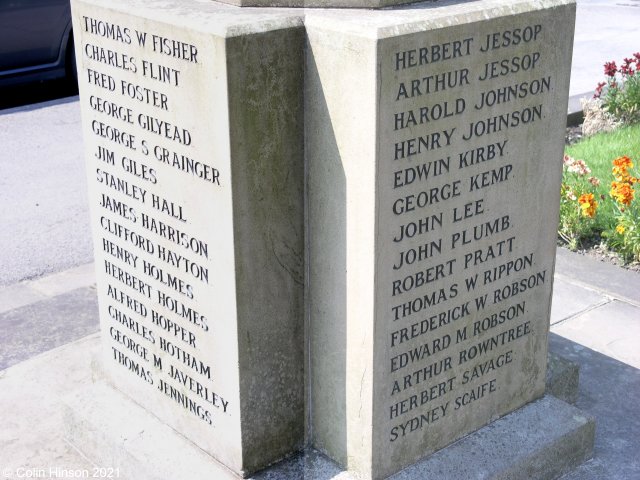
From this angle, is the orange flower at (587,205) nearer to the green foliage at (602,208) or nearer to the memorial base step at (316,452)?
the green foliage at (602,208)

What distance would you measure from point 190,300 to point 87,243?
298cm

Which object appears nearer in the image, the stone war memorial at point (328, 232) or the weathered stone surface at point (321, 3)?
the stone war memorial at point (328, 232)

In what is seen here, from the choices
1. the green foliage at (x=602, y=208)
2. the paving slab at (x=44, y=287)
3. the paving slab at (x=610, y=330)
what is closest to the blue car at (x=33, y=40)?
the paving slab at (x=44, y=287)

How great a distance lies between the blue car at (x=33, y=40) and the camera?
9.23 meters

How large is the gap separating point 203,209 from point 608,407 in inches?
75.0

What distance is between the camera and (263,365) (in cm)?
315

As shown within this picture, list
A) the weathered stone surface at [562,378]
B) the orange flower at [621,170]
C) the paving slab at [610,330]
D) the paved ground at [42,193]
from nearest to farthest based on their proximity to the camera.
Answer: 1. the weathered stone surface at [562,378]
2. the paving slab at [610,330]
3. the orange flower at [621,170]
4. the paved ground at [42,193]

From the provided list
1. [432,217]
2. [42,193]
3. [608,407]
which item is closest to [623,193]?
[608,407]

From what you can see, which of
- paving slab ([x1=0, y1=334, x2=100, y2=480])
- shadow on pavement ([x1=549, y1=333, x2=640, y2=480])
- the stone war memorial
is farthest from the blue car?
shadow on pavement ([x1=549, y1=333, x2=640, y2=480])

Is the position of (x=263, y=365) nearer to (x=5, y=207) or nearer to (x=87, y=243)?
(x=87, y=243)

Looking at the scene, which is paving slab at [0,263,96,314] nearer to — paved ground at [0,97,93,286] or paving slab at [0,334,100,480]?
paved ground at [0,97,93,286]

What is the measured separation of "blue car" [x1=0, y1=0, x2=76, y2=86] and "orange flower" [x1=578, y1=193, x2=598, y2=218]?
5.85 m

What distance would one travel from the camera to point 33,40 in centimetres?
944

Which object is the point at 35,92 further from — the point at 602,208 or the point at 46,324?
the point at 602,208
